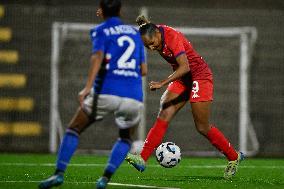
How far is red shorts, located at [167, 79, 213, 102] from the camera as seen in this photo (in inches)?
383

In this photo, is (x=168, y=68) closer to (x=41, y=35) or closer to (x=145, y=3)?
(x=145, y=3)

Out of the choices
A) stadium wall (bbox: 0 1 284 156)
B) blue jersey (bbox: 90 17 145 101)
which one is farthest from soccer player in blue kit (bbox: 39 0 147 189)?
stadium wall (bbox: 0 1 284 156)

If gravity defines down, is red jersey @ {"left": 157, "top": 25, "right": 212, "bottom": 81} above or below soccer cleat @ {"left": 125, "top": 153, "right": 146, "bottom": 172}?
above

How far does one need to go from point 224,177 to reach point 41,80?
7.02 meters

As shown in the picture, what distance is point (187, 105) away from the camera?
1627 cm

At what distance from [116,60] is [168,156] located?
9.62ft

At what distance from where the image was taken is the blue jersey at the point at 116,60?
283 inches

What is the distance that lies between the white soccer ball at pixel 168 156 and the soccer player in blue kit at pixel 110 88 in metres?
2.61

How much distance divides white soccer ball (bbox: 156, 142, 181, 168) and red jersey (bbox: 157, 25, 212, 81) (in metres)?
0.91

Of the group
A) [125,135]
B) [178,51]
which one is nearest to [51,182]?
[125,135]

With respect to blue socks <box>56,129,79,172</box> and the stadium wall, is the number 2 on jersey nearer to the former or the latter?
blue socks <box>56,129,79,172</box>

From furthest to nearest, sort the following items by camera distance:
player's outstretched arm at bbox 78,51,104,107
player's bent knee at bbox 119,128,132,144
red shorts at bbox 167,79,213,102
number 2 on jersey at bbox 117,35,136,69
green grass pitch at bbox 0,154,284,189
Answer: red shorts at bbox 167,79,213,102 < green grass pitch at bbox 0,154,284,189 < player's bent knee at bbox 119,128,132,144 < number 2 on jersey at bbox 117,35,136,69 < player's outstretched arm at bbox 78,51,104,107

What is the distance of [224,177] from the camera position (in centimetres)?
975

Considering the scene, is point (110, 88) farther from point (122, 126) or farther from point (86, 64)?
point (86, 64)
